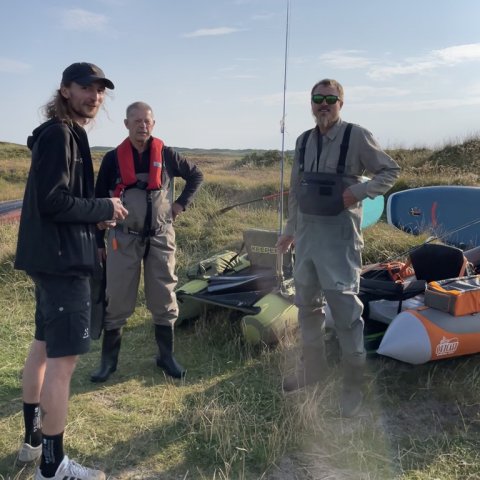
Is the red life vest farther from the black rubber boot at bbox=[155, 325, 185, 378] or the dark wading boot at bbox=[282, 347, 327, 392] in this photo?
the dark wading boot at bbox=[282, 347, 327, 392]

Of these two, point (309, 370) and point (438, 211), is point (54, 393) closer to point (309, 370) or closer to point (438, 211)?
point (309, 370)

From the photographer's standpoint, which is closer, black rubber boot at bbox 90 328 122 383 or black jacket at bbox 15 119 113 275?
black jacket at bbox 15 119 113 275

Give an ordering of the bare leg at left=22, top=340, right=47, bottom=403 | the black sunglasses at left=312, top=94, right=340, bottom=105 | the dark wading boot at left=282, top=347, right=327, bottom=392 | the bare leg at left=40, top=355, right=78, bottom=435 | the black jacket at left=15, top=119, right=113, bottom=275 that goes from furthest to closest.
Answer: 1. the dark wading boot at left=282, top=347, right=327, bottom=392
2. the black sunglasses at left=312, top=94, right=340, bottom=105
3. the bare leg at left=22, top=340, right=47, bottom=403
4. the bare leg at left=40, top=355, right=78, bottom=435
5. the black jacket at left=15, top=119, right=113, bottom=275

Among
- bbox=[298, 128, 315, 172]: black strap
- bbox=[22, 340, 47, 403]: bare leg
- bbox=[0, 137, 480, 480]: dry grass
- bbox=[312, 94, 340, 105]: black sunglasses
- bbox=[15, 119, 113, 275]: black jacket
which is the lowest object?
bbox=[0, 137, 480, 480]: dry grass

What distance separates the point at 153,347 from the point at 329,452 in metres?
2.05

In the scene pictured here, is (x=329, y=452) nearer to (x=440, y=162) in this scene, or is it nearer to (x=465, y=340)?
(x=465, y=340)

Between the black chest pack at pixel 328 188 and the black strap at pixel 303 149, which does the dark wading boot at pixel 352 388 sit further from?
the black strap at pixel 303 149

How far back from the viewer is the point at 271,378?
3.79 metres

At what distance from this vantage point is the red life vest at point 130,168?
368cm

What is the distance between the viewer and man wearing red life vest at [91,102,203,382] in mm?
A: 3705

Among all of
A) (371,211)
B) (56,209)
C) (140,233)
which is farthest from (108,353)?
(371,211)

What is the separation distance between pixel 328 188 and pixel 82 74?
1558 millimetres

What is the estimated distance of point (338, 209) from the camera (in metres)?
3.21

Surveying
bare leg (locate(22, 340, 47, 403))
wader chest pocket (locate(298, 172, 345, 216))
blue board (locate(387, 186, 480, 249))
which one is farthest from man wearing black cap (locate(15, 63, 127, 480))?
blue board (locate(387, 186, 480, 249))
